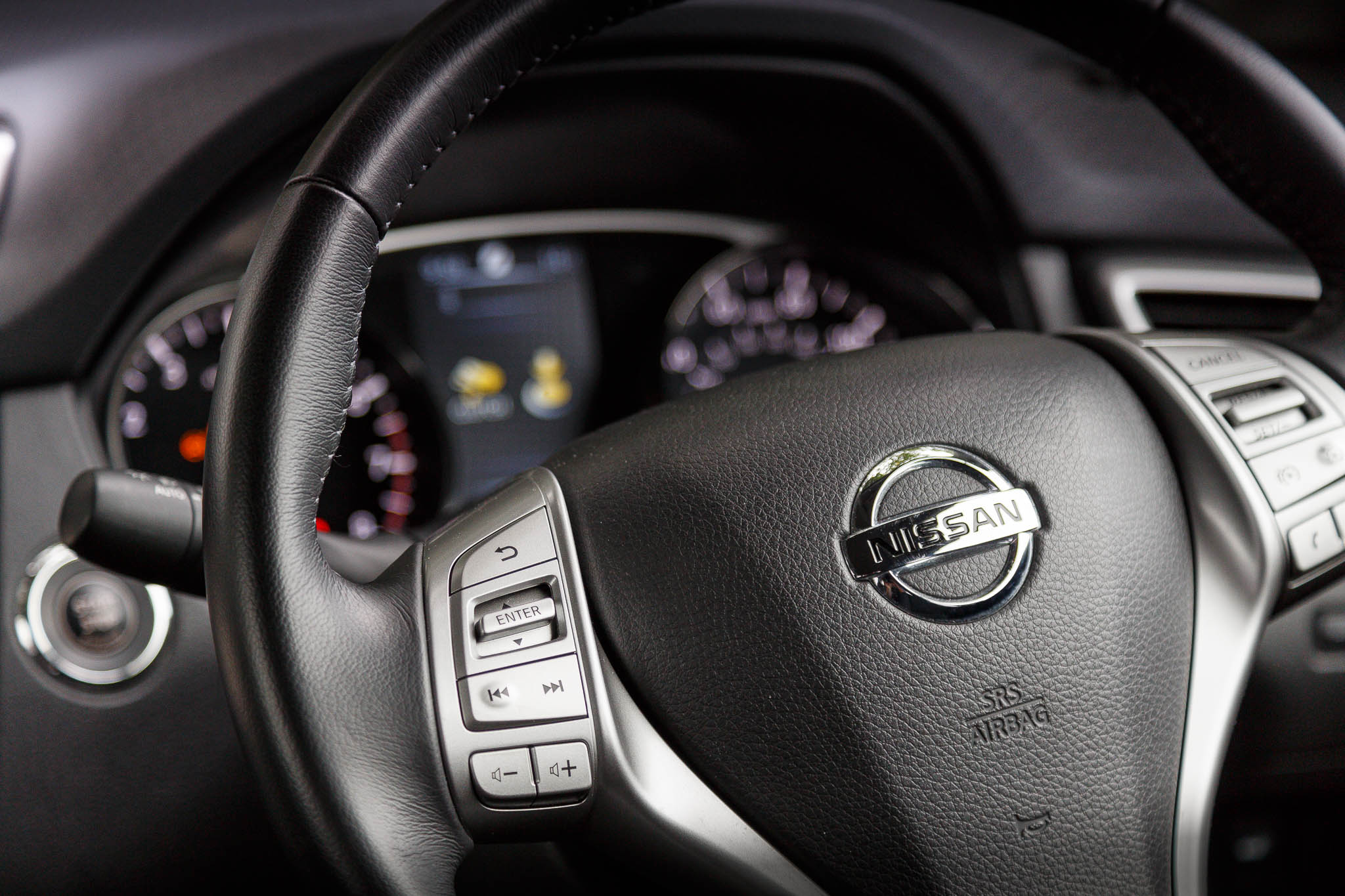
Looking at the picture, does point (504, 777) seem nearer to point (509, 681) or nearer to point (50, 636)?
point (509, 681)

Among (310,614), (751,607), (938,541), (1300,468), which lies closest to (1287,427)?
(1300,468)

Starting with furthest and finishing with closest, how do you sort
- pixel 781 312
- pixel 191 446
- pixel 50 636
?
pixel 781 312, pixel 191 446, pixel 50 636

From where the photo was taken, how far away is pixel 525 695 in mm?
604

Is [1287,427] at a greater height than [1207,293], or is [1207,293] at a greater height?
[1207,293]

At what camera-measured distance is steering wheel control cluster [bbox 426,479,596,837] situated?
23.2 inches

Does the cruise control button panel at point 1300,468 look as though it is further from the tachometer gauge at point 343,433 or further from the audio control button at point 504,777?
the tachometer gauge at point 343,433

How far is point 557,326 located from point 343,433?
645 mm

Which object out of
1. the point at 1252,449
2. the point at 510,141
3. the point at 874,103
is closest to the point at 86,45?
the point at 510,141

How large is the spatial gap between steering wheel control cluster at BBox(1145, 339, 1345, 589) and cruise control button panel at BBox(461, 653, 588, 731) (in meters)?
0.46

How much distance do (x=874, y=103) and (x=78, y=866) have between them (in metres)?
1.19

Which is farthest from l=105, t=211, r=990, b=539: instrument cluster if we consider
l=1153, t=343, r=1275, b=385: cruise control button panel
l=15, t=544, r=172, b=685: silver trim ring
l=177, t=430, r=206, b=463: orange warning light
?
l=1153, t=343, r=1275, b=385: cruise control button panel

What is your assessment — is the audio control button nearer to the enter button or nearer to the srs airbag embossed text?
the enter button

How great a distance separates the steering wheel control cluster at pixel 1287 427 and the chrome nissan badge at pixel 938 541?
0.18 metres

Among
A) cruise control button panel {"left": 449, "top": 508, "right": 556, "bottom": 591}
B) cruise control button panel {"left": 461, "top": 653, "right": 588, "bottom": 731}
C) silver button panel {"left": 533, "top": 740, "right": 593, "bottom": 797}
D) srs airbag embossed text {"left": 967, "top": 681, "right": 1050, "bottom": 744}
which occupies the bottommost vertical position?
→ srs airbag embossed text {"left": 967, "top": 681, "right": 1050, "bottom": 744}
